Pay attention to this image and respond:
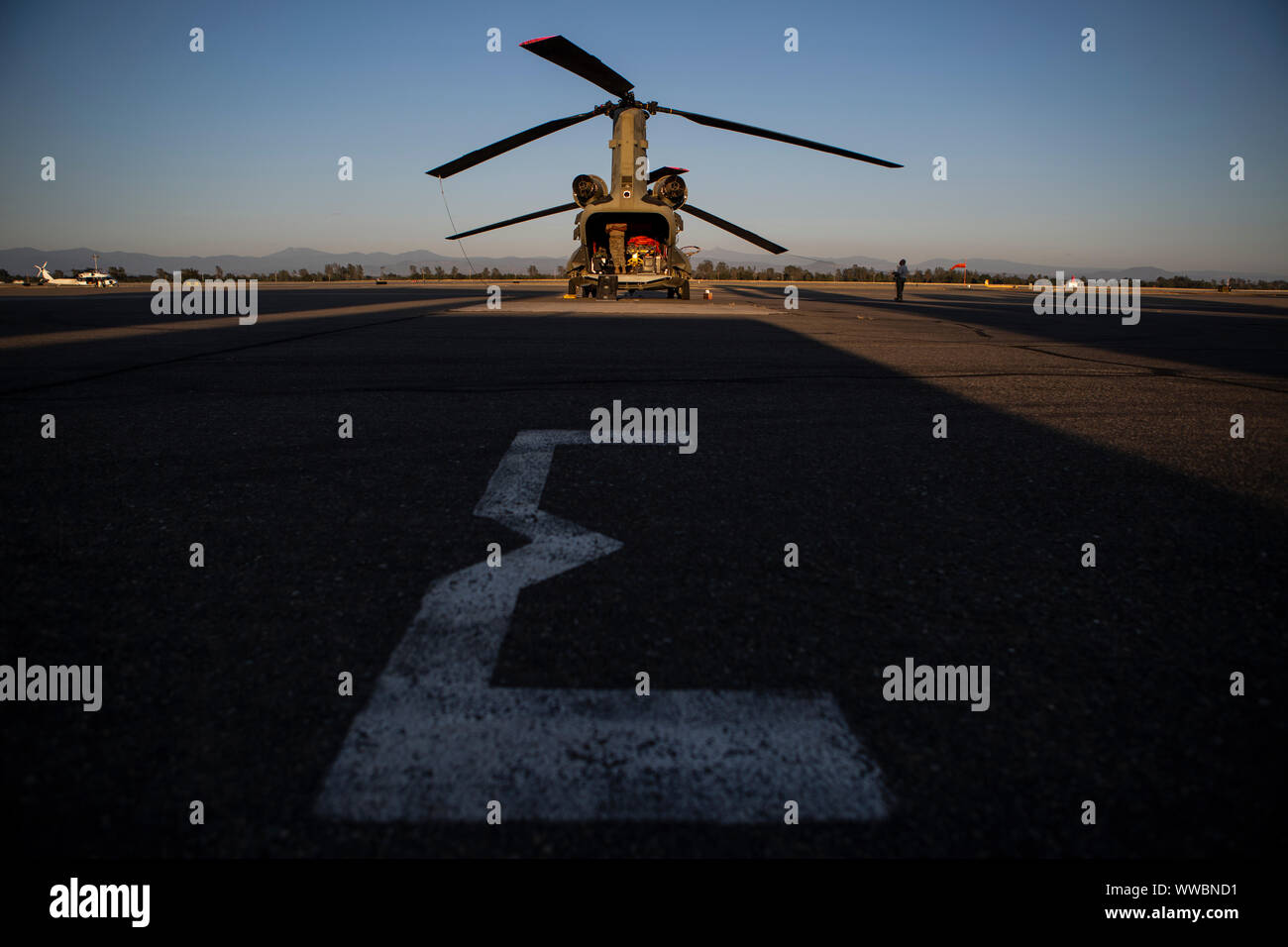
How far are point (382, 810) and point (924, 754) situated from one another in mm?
1117

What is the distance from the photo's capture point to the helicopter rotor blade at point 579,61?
14234 millimetres

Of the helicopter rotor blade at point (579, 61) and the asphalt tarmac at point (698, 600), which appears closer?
the asphalt tarmac at point (698, 600)

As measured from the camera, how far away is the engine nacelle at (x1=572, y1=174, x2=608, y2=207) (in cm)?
1944

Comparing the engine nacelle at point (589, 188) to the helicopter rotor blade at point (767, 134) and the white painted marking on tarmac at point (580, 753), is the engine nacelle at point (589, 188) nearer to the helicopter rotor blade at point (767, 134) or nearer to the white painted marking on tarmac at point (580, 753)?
the helicopter rotor blade at point (767, 134)

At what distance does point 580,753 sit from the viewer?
4.71ft

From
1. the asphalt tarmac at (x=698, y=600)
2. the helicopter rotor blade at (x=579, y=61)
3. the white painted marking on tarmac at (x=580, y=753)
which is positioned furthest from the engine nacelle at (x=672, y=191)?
the white painted marking on tarmac at (x=580, y=753)

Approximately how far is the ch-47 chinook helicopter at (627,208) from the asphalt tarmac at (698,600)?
50.8ft

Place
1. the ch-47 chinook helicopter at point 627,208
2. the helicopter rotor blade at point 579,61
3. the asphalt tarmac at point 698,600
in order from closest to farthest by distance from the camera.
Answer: the asphalt tarmac at point 698,600, the helicopter rotor blade at point 579,61, the ch-47 chinook helicopter at point 627,208

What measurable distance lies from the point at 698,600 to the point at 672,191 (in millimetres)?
19734

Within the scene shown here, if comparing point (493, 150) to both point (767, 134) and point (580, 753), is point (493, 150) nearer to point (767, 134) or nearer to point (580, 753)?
point (767, 134)

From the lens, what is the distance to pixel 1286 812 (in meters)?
1.29
